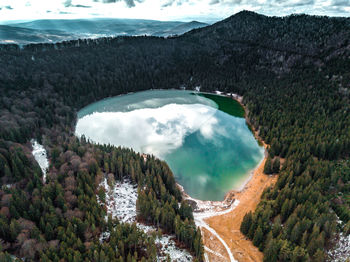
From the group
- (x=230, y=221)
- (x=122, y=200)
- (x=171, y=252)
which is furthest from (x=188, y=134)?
(x=171, y=252)

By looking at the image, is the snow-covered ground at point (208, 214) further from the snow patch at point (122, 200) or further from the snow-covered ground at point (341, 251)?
the snow-covered ground at point (341, 251)

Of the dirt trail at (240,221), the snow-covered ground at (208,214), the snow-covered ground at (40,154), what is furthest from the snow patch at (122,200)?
the snow-covered ground at (40,154)

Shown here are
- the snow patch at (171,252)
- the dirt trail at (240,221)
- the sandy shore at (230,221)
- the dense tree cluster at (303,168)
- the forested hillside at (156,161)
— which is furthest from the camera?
the dirt trail at (240,221)

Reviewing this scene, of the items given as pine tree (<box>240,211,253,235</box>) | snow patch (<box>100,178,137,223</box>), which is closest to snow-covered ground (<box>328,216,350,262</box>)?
pine tree (<box>240,211,253,235</box>)

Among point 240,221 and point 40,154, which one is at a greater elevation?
point 40,154

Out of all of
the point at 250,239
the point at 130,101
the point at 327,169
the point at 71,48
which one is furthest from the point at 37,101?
the point at 327,169

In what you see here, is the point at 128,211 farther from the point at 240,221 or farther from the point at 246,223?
the point at 246,223

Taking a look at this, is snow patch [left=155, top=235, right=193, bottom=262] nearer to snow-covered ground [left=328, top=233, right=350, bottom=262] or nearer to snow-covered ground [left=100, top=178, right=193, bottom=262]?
snow-covered ground [left=100, top=178, right=193, bottom=262]
